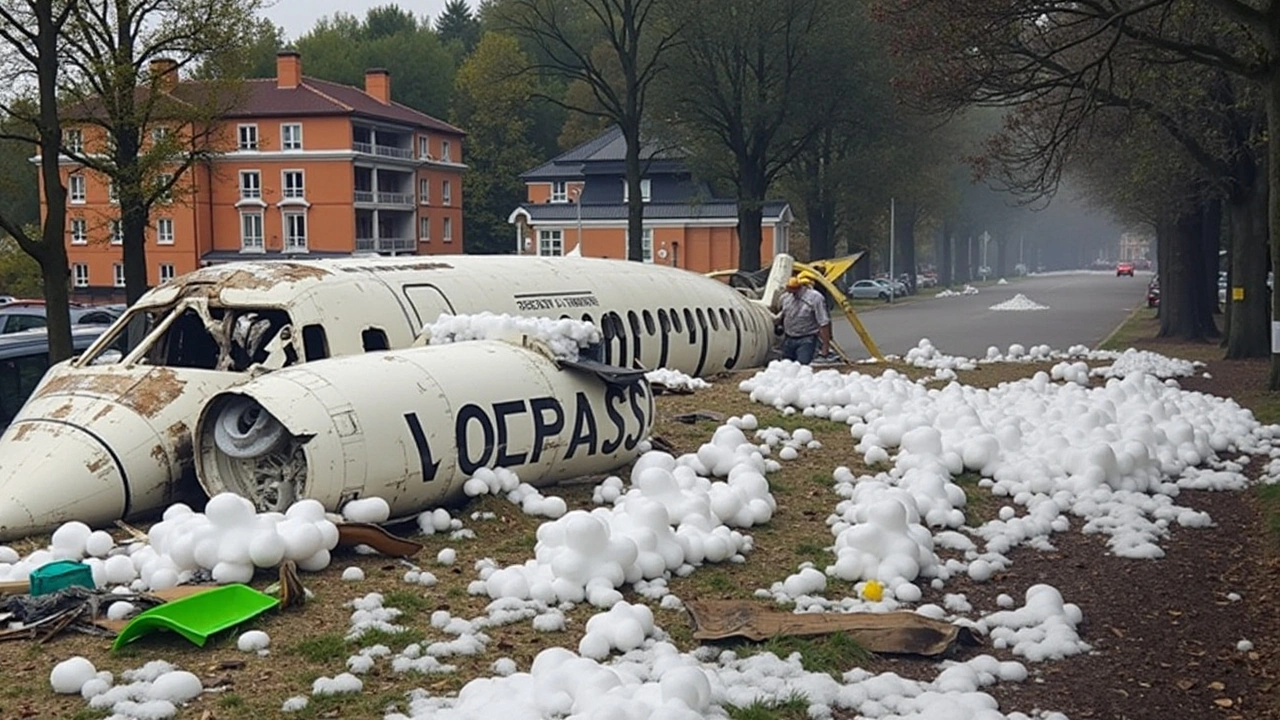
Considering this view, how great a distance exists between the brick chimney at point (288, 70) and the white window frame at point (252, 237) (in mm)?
7366

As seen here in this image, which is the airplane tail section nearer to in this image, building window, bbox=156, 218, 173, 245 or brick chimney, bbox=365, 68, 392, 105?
building window, bbox=156, 218, 173, 245

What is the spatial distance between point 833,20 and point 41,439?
46.4 meters

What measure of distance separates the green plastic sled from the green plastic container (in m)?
1.06

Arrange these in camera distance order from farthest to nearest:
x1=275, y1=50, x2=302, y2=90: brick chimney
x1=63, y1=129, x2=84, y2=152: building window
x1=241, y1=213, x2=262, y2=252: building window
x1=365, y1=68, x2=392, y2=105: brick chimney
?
x1=365, y1=68, x2=392, y2=105: brick chimney < x1=241, y1=213, x2=262, y2=252: building window < x1=275, y1=50, x2=302, y2=90: brick chimney < x1=63, y1=129, x2=84, y2=152: building window

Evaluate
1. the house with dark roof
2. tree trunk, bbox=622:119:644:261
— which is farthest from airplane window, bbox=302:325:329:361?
the house with dark roof

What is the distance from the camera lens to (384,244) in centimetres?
8331

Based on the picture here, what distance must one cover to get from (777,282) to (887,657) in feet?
59.7

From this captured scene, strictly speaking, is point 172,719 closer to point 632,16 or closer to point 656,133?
point 632,16


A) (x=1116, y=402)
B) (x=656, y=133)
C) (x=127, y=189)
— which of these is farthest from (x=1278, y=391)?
(x=656, y=133)

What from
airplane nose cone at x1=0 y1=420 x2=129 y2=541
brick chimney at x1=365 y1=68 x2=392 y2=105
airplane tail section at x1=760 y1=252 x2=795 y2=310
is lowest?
airplane nose cone at x1=0 y1=420 x2=129 y2=541

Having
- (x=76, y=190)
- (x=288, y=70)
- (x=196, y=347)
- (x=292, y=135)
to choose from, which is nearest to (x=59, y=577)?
(x=196, y=347)

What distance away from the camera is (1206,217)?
41.4m

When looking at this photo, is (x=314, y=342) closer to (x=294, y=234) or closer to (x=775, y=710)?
(x=775, y=710)

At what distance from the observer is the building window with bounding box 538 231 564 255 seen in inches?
2950
